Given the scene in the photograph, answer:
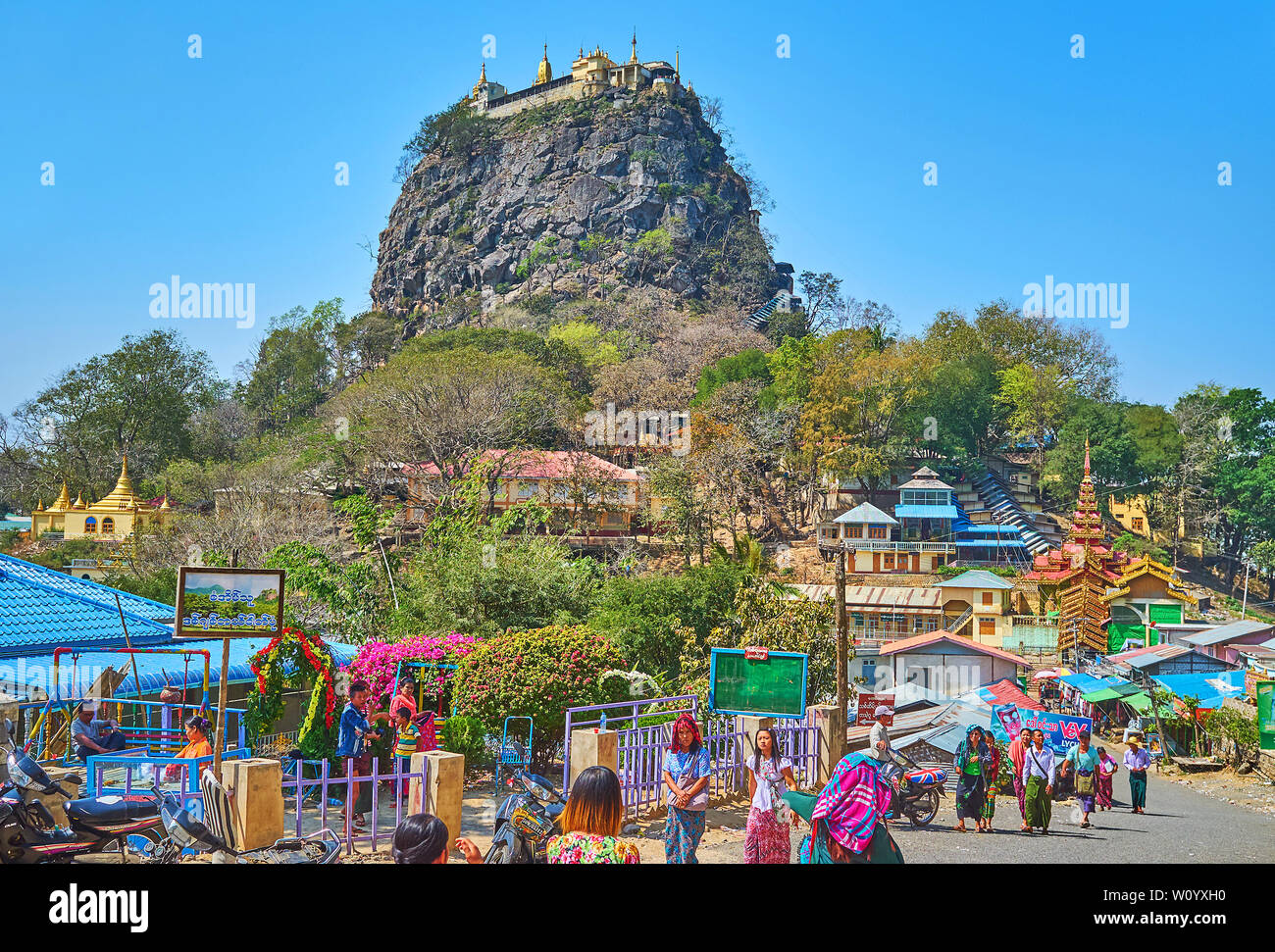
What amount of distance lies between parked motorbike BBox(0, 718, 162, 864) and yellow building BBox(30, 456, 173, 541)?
36356 millimetres

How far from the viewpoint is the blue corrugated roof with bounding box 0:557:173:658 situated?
11016mm

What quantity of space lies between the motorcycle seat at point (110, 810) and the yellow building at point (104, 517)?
119ft

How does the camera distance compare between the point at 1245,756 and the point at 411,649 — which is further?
the point at 1245,756

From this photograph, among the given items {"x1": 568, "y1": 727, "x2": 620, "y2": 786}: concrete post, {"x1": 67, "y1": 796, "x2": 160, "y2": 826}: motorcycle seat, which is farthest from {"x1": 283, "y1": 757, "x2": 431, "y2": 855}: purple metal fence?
{"x1": 568, "y1": 727, "x2": 620, "y2": 786}: concrete post

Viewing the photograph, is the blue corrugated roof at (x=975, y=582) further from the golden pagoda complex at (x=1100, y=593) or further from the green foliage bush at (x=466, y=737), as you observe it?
the green foliage bush at (x=466, y=737)

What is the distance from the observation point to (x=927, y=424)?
54.5 metres

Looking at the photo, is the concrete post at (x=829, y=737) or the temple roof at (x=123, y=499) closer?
the concrete post at (x=829, y=737)

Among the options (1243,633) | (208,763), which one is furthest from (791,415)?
(208,763)

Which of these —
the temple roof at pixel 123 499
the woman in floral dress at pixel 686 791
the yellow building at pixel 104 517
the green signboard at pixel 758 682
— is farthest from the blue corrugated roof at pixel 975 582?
the temple roof at pixel 123 499

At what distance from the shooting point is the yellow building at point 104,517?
4319 cm

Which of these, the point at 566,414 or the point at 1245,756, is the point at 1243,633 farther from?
the point at 566,414

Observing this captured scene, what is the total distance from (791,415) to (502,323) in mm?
29656

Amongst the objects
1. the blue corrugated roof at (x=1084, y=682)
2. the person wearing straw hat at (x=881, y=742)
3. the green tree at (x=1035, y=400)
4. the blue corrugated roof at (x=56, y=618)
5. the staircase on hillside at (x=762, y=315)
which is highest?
the staircase on hillside at (x=762, y=315)

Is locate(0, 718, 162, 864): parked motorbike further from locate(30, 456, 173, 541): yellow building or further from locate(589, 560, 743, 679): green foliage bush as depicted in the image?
locate(30, 456, 173, 541): yellow building
